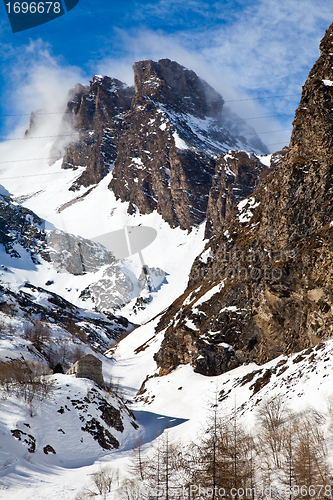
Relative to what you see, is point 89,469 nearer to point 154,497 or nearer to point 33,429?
point 33,429

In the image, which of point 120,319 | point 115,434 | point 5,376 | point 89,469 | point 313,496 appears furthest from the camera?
point 120,319

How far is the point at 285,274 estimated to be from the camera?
53125 mm

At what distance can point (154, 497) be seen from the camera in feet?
76.7

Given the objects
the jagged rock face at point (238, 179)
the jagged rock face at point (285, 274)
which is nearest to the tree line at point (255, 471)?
the jagged rock face at point (285, 274)

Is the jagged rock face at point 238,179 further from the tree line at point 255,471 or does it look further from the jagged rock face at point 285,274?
the tree line at point 255,471

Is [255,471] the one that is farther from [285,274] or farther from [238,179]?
[238,179]

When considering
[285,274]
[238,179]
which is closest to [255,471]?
[285,274]

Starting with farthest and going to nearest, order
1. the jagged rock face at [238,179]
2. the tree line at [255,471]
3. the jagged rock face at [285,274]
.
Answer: the jagged rock face at [238,179] → the jagged rock face at [285,274] → the tree line at [255,471]

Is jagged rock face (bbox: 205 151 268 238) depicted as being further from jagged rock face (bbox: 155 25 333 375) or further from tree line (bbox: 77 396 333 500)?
tree line (bbox: 77 396 333 500)

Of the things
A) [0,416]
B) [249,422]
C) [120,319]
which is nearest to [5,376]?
[0,416]

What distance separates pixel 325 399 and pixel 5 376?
35.9 m

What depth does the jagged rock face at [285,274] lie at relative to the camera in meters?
49.0

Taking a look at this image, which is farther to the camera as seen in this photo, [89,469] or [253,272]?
[253,272]

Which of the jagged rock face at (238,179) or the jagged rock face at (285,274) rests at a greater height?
the jagged rock face at (238,179)
